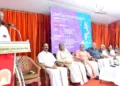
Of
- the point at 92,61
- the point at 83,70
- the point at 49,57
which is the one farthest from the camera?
the point at 92,61

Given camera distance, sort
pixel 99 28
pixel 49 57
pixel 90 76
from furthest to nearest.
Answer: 1. pixel 99 28
2. pixel 90 76
3. pixel 49 57

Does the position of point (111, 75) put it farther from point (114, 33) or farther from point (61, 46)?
point (114, 33)

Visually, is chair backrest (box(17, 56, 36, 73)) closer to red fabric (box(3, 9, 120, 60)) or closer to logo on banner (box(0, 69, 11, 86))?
red fabric (box(3, 9, 120, 60))

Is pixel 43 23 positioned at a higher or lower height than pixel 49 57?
higher

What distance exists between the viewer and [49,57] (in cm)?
371

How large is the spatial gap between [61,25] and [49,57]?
119 cm

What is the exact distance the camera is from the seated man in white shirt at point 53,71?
317 centimetres

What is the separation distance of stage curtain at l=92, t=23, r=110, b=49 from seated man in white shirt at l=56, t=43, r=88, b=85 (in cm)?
246

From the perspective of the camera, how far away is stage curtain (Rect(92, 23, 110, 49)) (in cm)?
617

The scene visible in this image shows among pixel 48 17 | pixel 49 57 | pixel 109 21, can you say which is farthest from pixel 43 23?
pixel 109 21

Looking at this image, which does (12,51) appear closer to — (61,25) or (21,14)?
(21,14)

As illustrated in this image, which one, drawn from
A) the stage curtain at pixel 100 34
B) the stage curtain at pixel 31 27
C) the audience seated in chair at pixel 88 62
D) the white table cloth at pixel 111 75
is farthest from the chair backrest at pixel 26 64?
the stage curtain at pixel 100 34

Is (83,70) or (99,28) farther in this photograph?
(99,28)

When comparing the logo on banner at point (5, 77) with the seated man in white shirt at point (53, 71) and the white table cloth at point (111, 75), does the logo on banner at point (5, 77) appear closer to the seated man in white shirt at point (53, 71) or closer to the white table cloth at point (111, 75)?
the seated man in white shirt at point (53, 71)
